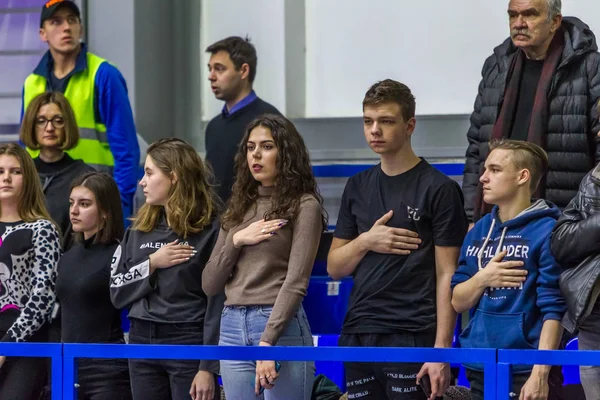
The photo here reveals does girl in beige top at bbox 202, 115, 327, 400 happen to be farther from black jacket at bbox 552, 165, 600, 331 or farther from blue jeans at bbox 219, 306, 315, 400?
black jacket at bbox 552, 165, 600, 331

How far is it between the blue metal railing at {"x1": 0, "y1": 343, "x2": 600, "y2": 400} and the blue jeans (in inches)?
9.2

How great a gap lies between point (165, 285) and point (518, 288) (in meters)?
1.48

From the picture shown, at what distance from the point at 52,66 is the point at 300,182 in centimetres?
267

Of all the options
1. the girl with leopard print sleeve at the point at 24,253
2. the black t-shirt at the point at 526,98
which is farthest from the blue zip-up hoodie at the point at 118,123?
the black t-shirt at the point at 526,98

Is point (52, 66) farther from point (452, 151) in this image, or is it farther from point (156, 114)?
point (452, 151)

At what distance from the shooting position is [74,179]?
19.2 ft

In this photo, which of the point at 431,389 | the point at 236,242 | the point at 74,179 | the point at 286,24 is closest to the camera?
the point at 431,389

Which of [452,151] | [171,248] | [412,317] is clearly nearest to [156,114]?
[452,151]

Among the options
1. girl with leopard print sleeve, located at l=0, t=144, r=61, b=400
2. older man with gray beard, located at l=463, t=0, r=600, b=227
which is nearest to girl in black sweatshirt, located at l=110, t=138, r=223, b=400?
girl with leopard print sleeve, located at l=0, t=144, r=61, b=400

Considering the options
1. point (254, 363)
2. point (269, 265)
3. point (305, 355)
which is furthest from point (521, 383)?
point (269, 265)

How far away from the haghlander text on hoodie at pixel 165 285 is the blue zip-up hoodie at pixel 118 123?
1.57 m

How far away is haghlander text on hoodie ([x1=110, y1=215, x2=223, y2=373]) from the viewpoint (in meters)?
4.80

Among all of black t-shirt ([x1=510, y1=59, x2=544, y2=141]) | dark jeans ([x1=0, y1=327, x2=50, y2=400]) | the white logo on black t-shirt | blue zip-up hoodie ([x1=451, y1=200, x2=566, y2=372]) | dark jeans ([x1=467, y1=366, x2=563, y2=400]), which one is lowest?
dark jeans ([x1=0, y1=327, x2=50, y2=400])

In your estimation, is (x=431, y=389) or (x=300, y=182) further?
(x=300, y=182)
